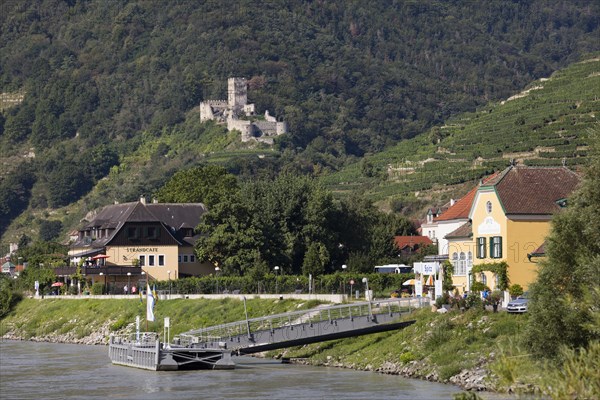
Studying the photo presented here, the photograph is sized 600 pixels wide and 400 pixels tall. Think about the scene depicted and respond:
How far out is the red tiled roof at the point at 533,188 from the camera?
7388 cm

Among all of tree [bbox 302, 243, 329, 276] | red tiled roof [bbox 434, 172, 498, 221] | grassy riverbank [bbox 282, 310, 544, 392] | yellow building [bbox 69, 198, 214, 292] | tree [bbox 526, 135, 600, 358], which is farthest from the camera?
yellow building [bbox 69, 198, 214, 292]

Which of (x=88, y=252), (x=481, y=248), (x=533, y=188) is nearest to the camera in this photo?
(x=533, y=188)

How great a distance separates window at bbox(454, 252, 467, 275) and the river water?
13.0 meters

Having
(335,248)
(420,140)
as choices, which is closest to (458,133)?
(420,140)

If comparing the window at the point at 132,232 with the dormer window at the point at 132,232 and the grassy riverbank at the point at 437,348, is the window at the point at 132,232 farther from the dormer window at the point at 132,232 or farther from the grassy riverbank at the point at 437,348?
the grassy riverbank at the point at 437,348

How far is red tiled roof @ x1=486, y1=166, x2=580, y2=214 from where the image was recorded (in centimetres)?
7388

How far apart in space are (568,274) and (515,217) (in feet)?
79.7

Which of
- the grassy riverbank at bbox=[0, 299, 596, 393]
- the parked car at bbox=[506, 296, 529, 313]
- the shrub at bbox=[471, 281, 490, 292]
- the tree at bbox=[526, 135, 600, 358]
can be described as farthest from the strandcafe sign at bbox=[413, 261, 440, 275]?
the tree at bbox=[526, 135, 600, 358]

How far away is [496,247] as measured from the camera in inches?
2953

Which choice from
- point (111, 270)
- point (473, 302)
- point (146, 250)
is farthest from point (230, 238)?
point (473, 302)

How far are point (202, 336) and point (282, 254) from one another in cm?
2869

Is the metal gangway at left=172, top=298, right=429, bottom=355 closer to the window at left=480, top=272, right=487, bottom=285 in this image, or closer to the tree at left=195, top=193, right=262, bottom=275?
the window at left=480, top=272, right=487, bottom=285

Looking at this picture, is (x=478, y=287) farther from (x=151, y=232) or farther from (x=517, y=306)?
(x=151, y=232)

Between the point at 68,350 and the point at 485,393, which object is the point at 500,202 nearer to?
the point at 485,393
